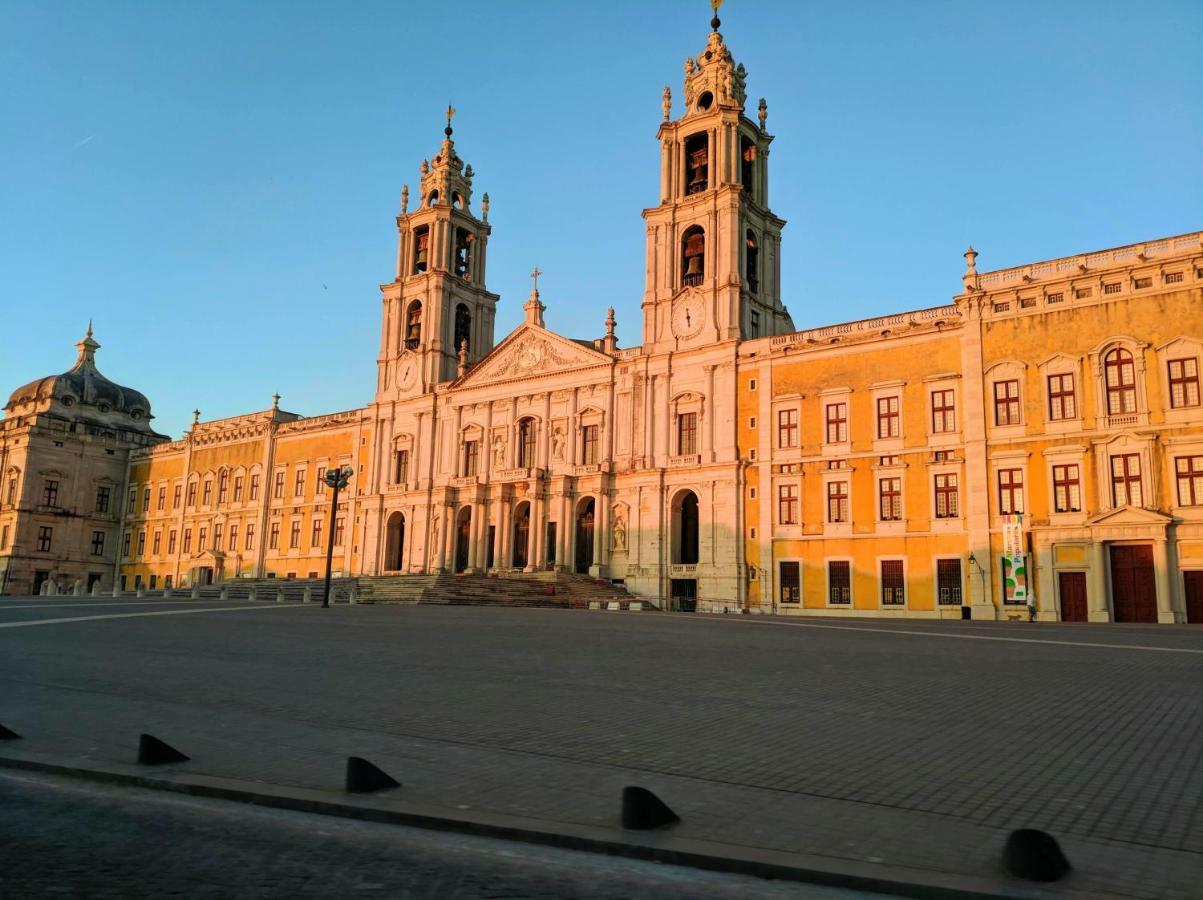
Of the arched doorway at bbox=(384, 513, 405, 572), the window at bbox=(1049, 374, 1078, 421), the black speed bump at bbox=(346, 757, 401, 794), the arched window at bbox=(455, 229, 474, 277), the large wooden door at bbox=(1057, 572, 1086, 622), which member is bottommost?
the black speed bump at bbox=(346, 757, 401, 794)

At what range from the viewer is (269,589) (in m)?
50.4

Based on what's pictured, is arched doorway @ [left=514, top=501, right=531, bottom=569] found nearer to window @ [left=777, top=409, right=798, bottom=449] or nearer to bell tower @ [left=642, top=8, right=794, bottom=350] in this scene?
bell tower @ [left=642, top=8, right=794, bottom=350]

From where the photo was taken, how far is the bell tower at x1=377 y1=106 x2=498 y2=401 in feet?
200

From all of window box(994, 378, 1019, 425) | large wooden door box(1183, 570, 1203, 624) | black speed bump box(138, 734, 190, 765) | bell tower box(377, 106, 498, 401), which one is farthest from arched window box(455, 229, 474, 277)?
black speed bump box(138, 734, 190, 765)

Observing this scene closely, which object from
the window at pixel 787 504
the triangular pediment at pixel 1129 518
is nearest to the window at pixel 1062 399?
the triangular pediment at pixel 1129 518

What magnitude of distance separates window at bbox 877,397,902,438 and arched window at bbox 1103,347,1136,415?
828cm

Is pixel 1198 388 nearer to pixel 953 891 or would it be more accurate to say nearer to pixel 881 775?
pixel 881 775

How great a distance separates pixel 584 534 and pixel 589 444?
4.92 meters

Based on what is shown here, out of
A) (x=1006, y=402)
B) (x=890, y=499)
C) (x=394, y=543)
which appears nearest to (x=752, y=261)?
(x=890, y=499)

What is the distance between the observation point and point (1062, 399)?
36812mm

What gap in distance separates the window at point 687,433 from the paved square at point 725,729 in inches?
1118

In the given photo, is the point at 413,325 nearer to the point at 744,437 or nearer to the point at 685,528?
the point at 685,528

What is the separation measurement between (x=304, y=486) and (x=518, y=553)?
20.2 metres

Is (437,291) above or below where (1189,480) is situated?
above
